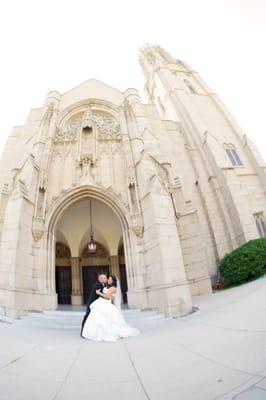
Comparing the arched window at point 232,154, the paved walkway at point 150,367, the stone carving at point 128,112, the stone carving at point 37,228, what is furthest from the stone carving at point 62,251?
the arched window at point 232,154

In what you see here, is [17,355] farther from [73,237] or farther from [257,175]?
[257,175]

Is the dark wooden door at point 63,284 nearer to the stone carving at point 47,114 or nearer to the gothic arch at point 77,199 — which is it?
the gothic arch at point 77,199

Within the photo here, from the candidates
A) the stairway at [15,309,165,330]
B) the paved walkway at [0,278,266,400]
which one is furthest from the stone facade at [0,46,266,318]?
the paved walkway at [0,278,266,400]

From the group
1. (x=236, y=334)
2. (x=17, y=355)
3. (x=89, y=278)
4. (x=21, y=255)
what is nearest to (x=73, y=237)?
(x=89, y=278)

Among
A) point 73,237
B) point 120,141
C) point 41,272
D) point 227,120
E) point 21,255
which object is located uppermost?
point 227,120

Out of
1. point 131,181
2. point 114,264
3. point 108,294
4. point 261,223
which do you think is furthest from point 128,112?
point 108,294

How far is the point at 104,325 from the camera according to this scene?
4496 millimetres

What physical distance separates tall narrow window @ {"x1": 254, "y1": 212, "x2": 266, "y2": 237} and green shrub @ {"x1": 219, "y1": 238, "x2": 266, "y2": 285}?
3719 mm

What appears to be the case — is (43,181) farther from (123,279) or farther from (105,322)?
(123,279)

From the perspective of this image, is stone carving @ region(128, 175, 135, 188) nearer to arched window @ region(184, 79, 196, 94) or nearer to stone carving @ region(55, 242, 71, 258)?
stone carving @ region(55, 242, 71, 258)

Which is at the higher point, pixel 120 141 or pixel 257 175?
pixel 120 141

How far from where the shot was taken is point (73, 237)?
1388 cm

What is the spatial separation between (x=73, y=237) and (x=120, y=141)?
23.4ft

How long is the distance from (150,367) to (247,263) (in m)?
7.35
